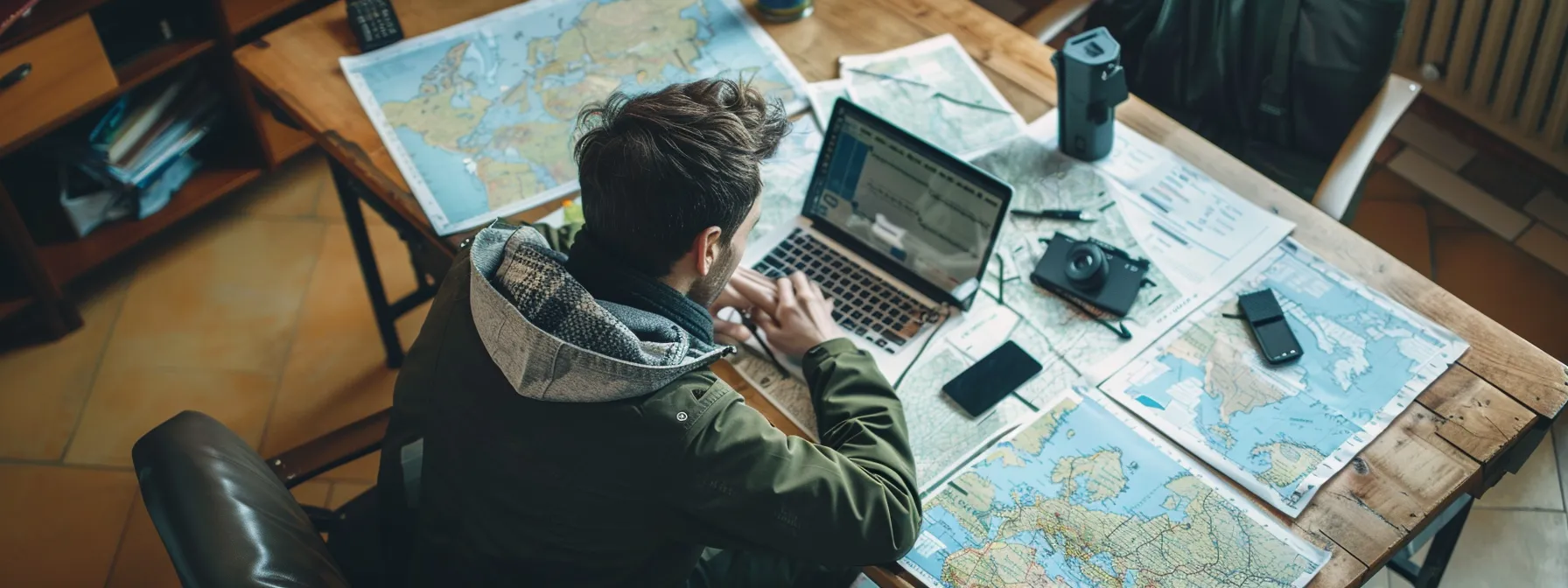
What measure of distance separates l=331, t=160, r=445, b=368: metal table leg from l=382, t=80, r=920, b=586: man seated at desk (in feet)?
2.20

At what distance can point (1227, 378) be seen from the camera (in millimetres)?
1597

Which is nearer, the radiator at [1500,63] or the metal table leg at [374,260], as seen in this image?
the metal table leg at [374,260]

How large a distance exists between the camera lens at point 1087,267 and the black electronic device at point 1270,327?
0.64 feet

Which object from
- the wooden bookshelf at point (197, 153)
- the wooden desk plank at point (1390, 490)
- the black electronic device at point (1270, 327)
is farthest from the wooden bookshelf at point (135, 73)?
the wooden desk plank at point (1390, 490)

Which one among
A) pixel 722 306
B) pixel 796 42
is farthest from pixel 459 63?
pixel 722 306

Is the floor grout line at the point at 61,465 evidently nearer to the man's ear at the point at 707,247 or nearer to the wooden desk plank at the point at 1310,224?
the man's ear at the point at 707,247

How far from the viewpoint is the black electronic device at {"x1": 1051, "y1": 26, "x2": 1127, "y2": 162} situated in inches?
69.4

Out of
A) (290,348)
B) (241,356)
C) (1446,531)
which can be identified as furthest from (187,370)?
(1446,531)

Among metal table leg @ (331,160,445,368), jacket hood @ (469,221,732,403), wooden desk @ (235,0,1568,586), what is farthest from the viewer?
metal table leg @ (331,160,445,368)

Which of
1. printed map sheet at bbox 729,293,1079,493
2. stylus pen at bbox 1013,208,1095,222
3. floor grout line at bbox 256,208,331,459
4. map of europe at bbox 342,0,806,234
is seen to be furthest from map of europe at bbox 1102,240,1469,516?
floor grout line at bbox 256,208,331,459

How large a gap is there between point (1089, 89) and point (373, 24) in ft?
3.88

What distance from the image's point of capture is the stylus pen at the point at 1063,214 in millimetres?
1797

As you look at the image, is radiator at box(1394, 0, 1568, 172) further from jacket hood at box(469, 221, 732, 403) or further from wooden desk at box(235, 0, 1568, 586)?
jacket hood at box(469, 221, 732, 403)

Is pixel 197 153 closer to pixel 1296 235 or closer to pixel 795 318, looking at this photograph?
pixel 795 318
